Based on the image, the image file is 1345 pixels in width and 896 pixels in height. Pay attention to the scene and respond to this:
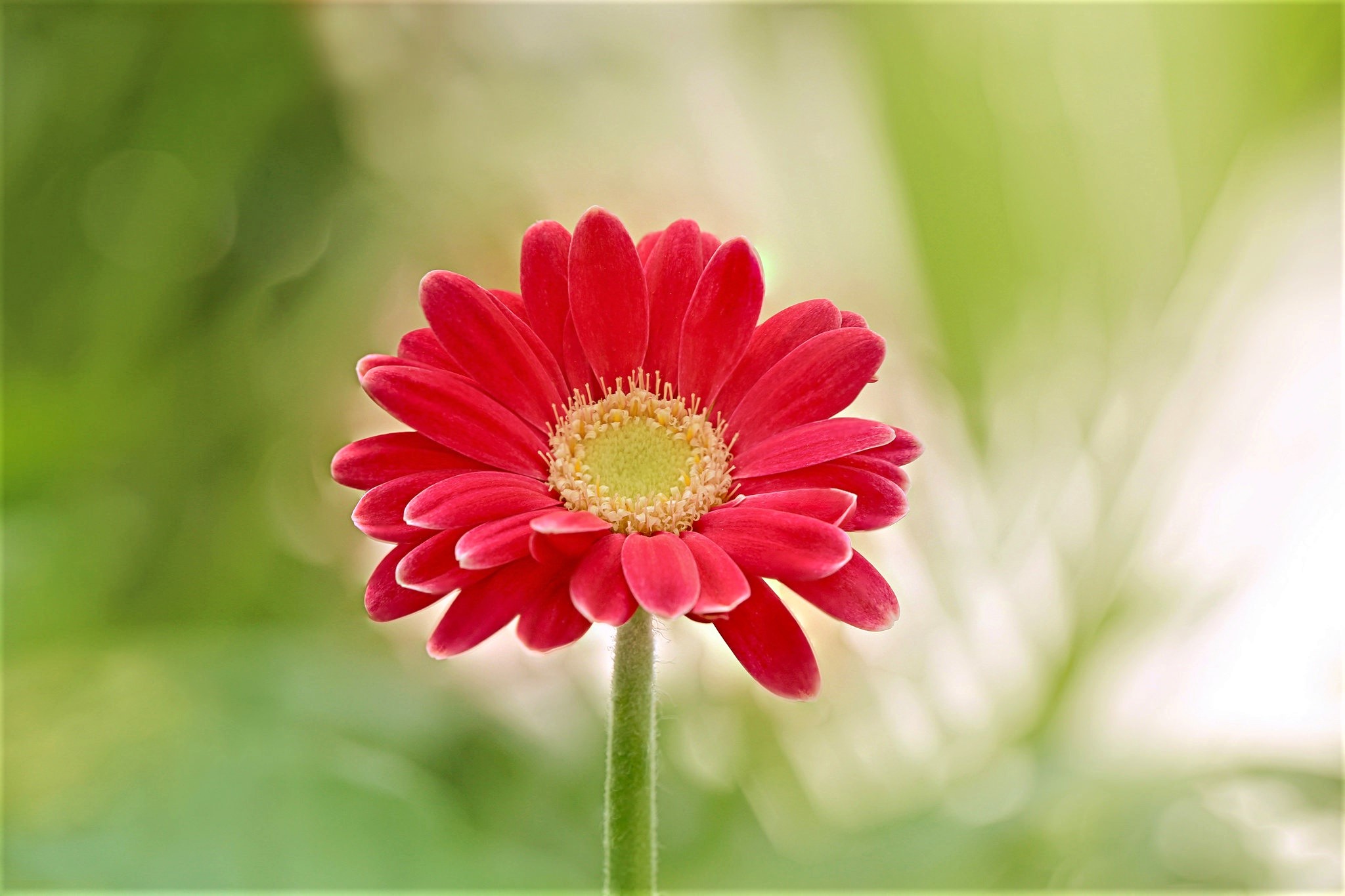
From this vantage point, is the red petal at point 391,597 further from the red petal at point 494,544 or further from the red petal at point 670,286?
the red petal at point 670,286

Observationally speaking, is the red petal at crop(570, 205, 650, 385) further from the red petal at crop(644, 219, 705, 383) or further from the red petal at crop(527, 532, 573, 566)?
the red petal at crop(527, 532, 573, 566)

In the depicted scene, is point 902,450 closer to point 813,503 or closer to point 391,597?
point 813,503

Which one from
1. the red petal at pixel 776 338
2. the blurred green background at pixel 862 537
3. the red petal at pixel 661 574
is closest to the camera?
the red petal at pixel 661 574

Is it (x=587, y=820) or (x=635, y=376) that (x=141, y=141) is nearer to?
(x=587, y=820)

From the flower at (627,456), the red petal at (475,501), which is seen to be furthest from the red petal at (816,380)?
the red petal at (475,501)

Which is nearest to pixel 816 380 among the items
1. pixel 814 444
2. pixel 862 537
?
pixel 814 444

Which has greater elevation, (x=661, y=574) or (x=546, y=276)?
(x=546, y=276)

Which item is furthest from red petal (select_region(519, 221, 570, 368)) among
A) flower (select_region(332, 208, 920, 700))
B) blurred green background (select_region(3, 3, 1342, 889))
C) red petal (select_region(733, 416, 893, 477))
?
blurred green background (select_region(3, 3, 1342, 889))
